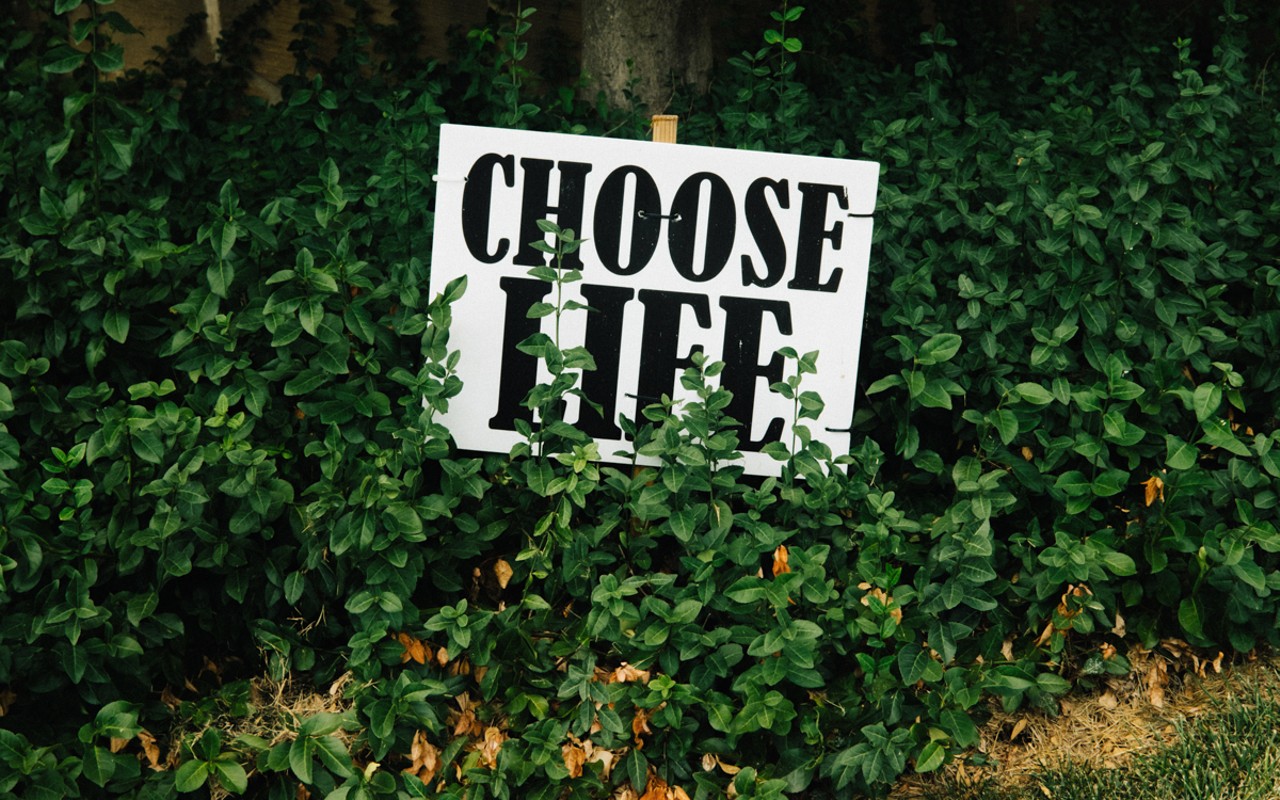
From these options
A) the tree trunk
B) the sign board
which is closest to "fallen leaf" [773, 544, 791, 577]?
the sign board

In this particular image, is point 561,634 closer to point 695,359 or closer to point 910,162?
point 695,359

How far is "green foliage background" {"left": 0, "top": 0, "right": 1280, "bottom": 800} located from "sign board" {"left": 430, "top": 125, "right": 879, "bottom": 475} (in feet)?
0.44

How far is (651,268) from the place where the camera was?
3.11 meters

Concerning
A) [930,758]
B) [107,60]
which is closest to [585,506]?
[930,758]

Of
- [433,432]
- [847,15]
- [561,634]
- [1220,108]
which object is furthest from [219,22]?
[1220,108]

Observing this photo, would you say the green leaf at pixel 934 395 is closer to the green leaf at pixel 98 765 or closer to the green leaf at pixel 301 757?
the green leaf at pixel 301 757

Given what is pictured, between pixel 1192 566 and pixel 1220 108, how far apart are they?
1.41 meters

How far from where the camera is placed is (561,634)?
2.92m

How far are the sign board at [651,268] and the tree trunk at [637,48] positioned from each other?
151 cm

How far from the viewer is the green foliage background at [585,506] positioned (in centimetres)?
272

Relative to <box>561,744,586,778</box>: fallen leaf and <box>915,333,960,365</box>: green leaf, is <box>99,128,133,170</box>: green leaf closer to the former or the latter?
<box>561,744,586,778</box>: fallen leaf

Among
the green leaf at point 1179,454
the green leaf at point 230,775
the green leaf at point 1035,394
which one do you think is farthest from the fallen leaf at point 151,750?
the green leaf at point 1179,454

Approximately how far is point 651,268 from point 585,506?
26.9 inches

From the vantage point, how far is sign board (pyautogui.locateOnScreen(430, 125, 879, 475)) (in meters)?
3.08
